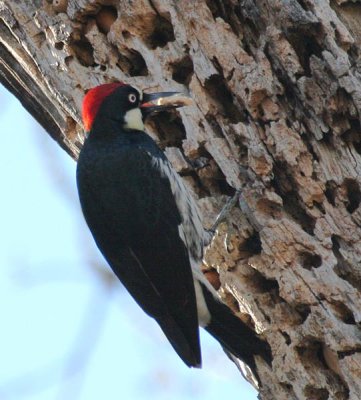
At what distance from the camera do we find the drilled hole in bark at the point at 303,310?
13.3ft

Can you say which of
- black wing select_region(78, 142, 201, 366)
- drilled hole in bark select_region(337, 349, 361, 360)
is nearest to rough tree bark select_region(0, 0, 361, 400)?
drilled hole in bark select_region(337, 349, 361, 360)

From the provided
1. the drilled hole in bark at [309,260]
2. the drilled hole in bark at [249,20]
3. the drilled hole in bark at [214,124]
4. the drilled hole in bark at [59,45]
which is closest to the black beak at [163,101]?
the drilled hole in bark at [214,124]

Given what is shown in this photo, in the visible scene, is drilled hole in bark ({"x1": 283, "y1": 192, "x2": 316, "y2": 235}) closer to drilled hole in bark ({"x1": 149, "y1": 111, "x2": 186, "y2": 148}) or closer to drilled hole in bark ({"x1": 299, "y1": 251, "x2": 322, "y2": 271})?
drilled hole in bark ({"x1": 299, "y1": 251, "x2": 322, "y2": 271})

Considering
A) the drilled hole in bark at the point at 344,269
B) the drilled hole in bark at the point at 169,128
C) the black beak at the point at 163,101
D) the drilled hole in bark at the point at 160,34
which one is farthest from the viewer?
the drilled hole in bark at the point at 169,128

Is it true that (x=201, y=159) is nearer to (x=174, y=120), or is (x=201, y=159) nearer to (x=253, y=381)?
(x=174, y=120)

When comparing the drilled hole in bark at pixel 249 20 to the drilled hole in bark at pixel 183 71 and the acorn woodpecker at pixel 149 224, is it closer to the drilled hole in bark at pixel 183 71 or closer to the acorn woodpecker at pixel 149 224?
the drilled hole in bark at pixel 183 71

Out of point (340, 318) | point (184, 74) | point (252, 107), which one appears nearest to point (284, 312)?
point (340, 318)

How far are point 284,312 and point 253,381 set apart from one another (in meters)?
0.35

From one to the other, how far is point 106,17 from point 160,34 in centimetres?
26

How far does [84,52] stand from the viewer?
183 inches

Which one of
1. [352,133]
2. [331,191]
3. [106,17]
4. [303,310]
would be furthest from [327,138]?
[106,17]

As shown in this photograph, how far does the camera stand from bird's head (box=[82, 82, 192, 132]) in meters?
4.39

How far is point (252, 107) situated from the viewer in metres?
4.25

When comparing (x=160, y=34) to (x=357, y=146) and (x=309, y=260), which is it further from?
(x=309, y=260)
